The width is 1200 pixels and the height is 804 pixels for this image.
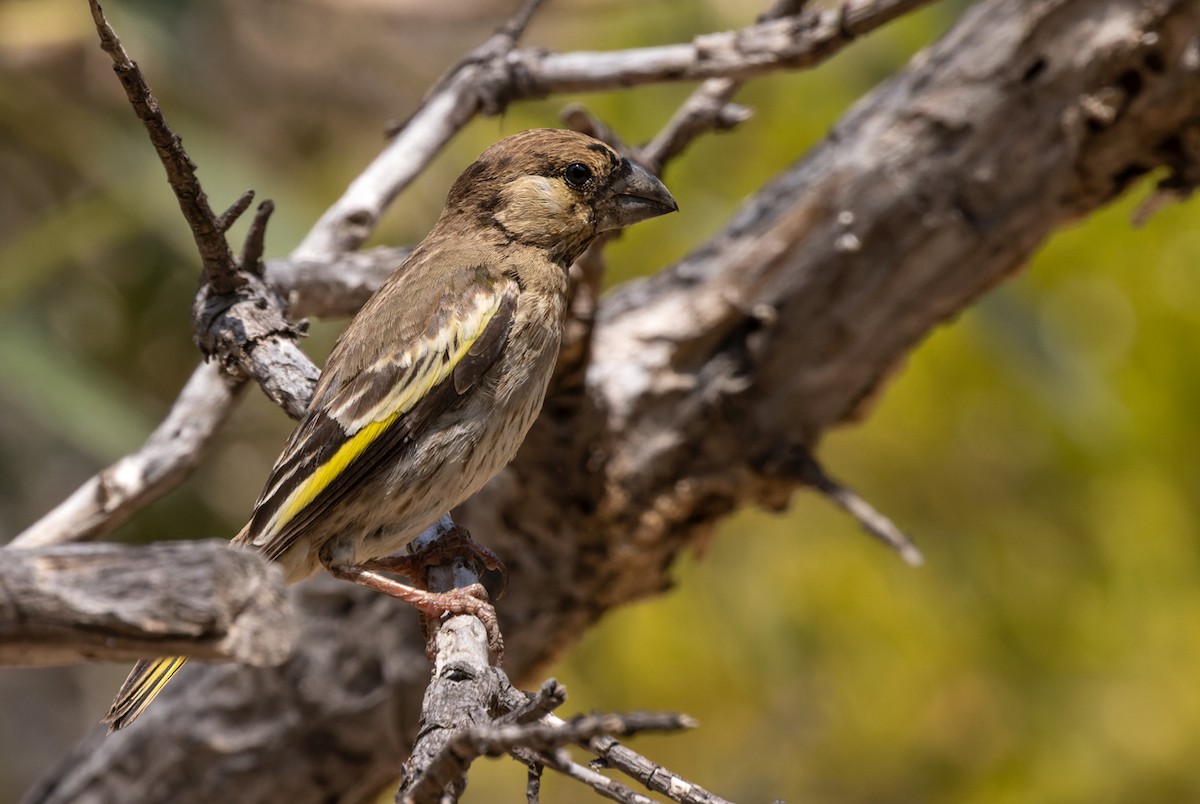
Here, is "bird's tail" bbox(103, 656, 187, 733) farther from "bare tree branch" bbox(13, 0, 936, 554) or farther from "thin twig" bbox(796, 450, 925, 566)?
"thin twig" bbox(796, 450, 925, 566)

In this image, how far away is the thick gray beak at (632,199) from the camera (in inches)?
151

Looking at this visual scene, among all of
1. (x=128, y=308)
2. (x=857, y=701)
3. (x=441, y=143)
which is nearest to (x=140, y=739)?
(x=441, y=143)

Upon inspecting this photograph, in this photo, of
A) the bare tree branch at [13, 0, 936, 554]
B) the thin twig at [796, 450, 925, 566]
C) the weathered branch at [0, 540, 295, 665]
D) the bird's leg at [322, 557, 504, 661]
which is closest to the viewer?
the weathered branch at [0, 540, 295, 665]

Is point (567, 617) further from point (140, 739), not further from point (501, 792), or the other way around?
point (501, 792)

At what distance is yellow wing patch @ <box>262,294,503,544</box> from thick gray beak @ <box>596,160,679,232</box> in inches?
18.4

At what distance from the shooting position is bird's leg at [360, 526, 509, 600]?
3.42 meters

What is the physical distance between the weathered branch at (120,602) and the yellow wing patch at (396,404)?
162 centimetres

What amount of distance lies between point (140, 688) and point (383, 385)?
0.93 metres

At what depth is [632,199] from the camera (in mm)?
3871

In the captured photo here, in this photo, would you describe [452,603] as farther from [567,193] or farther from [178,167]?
[567,193]

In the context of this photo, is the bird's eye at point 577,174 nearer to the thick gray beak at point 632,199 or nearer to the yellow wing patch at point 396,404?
the thick gray beak at point 632,199

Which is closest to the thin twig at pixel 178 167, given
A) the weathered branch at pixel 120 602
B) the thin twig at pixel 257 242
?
the thin twig at pixel 257 242

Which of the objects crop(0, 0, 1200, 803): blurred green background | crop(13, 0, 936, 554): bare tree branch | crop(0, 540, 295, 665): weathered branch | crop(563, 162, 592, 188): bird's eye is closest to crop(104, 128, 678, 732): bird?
crop(563, 162, 592, 188): bird's eye

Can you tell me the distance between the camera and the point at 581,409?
14.1 ft
